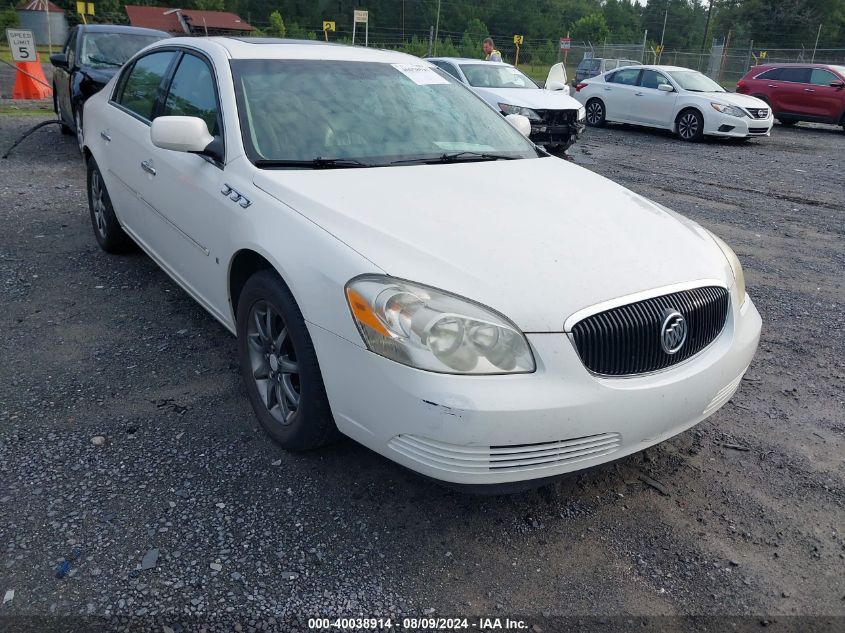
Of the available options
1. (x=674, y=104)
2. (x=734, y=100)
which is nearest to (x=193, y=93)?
(x=674, y=104)

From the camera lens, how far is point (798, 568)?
95.7 inches

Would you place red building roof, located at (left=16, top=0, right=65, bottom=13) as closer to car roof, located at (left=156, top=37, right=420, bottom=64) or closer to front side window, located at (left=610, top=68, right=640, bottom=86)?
front side window, located at (left=610, top=68, right=640, bottom=86)

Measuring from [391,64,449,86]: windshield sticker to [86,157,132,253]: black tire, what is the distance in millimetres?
2358

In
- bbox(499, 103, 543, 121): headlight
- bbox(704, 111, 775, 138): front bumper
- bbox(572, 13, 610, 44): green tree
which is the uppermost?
bbox(572, 13, 610, 44): green tree

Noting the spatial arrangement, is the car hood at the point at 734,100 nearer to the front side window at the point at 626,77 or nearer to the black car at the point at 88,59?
the front side window at the point at 626,77

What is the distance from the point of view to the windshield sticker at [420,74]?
389 centimetres

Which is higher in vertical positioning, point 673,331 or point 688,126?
point 673,331

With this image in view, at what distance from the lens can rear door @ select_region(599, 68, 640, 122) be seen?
1595 cm

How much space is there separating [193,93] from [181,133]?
715 mm

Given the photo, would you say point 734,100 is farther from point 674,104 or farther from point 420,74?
point 420,74

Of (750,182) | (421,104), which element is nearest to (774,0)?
(750,182)

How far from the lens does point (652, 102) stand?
15297mm

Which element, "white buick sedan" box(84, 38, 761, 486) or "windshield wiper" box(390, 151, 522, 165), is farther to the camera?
"windshield wiper" box(390, 151, 522, 165)

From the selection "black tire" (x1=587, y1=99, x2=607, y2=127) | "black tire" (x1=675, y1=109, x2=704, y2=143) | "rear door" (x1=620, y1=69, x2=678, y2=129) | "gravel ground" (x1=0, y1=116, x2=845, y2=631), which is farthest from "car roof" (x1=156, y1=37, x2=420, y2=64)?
"black tire" (x1=587, y1=99, x2=607, y2=127)
